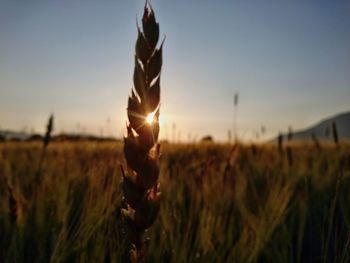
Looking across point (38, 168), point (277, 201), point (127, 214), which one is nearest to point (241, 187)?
point (277, 201)

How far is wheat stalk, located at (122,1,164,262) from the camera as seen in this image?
56cm

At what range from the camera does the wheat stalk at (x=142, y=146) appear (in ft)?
1.83

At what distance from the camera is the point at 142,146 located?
1.84 ft

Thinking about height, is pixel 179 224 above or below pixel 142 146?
below

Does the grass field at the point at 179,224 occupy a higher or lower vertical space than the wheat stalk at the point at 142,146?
lower

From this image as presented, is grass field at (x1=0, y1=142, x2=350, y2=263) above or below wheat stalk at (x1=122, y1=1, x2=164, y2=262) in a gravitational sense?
below

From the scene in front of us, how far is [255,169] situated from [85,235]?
10.7 ft

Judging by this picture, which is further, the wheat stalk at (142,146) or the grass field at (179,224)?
the grass field at (179,224)

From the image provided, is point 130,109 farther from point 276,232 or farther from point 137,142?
point 276,232

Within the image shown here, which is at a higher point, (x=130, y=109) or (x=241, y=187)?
(x=130, y=109)

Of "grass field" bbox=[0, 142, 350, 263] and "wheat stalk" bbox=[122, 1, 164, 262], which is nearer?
"wheat stalk" bbox=[122, 1, 164, 262]

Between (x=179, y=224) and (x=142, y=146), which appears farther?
(x=179, y=224)

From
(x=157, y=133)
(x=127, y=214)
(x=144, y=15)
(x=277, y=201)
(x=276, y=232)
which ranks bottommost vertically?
(x=276, y=232)

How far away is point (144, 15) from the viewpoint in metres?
0.61
